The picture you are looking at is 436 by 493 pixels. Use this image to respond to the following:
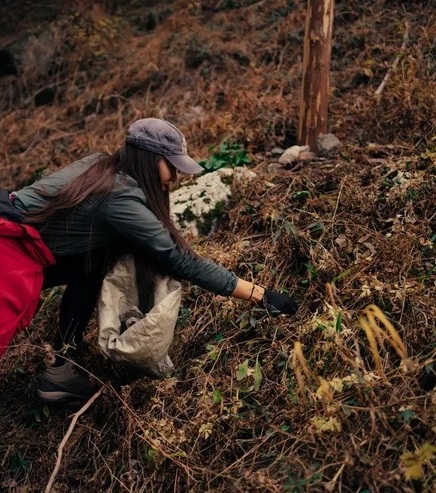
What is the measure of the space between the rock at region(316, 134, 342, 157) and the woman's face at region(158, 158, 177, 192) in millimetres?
1606

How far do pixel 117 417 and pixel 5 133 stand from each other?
13.2 ft

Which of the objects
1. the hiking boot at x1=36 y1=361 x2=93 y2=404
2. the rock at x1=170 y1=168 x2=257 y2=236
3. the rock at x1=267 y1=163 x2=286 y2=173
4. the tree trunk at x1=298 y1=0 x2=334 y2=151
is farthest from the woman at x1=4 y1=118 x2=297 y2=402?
the tree trunk at x1=298 y1=0 x2=334 y2=151

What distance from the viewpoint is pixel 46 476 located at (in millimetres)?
3021

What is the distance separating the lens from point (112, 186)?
9.25ft

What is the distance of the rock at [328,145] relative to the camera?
4242 millimetres

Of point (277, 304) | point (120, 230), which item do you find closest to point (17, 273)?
point (120, 230)

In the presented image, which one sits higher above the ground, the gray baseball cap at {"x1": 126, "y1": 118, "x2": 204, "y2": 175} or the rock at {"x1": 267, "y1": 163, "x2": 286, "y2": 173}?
the gray baseball cap at {"x1": 126, "y1": 118, "x2": 204, "y2": 175}

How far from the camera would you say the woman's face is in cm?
288

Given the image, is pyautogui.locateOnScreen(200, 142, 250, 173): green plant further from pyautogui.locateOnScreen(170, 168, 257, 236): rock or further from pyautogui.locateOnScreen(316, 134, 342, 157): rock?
pyautogui.locateOnScreen(316, 134, 342, 157): rock

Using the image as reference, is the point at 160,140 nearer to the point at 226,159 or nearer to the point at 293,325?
the point at 293,325

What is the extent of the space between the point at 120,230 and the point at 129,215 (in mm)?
81

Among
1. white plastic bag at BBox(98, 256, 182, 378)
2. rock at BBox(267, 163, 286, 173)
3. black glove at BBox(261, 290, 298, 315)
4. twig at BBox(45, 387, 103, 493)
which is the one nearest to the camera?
twig at BBox(45, 387, 103, 493)

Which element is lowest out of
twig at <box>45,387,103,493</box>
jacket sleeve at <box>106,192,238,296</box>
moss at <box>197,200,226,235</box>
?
twig at <box>45,387,103,493</box>

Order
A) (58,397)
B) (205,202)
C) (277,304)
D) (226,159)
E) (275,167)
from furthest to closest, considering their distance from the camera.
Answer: (226,159) < (275,167) < (205,202) < (58,397) < (277,304)
